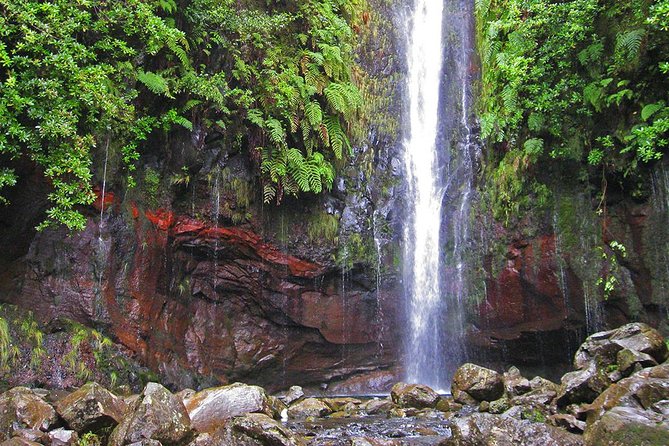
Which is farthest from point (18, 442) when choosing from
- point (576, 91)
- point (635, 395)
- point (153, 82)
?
point (576, 91)

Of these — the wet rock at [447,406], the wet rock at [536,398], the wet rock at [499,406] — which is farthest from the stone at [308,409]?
the wet rock at [536,398]

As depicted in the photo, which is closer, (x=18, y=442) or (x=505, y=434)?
(x=505, y=434)

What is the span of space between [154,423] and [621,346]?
274 inches

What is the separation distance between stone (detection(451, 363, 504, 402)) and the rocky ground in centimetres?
2

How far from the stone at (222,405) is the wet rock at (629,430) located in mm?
4439

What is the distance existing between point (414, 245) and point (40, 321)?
8696 millimetres

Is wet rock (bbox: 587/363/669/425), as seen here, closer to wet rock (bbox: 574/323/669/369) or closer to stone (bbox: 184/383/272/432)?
wet rock (bbox: 574/323/669/369)

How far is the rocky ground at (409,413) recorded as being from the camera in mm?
5512

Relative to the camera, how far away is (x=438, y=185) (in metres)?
14.4

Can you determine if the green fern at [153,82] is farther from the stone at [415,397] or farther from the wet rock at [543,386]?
the wet rock at [543,386]

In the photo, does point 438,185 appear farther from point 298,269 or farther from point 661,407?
point 661,407

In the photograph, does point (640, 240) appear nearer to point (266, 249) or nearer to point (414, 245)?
point (414, 245)

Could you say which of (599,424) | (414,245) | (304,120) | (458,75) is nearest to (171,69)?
(304,120)

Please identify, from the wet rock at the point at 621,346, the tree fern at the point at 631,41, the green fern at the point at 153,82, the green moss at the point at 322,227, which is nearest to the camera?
the wet rock at the point at 621,346
